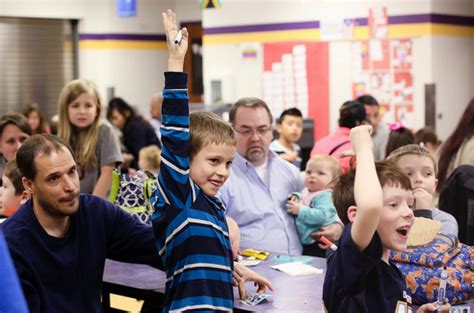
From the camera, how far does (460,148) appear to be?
17.1ft

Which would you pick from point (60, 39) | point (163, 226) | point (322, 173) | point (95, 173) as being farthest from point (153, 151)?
point (60, 39)

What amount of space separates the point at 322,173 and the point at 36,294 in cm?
257

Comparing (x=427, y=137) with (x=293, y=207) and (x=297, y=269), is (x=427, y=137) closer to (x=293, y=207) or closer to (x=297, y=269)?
(x=293, y=207)

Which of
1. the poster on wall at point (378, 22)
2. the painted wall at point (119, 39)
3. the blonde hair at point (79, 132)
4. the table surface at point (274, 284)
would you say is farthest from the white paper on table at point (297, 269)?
the painted wall at point (119, 39)

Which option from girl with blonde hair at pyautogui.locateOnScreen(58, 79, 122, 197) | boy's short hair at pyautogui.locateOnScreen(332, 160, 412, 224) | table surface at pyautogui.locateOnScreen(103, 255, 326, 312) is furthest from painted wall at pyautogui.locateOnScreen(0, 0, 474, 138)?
boy's short hair at pyautogui.locateOnScreen(332, 160, 412, 224)

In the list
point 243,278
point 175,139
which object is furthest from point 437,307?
point 175,139

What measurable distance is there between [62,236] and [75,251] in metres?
0.08

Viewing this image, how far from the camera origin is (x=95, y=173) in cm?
571

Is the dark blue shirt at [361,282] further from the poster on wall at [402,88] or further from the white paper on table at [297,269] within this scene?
the poster on wall at [402,88]

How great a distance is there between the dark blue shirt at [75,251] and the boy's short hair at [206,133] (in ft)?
2.23

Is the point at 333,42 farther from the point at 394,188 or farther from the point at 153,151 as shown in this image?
the point at 394,188

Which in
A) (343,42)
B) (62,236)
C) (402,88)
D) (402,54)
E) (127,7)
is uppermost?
(127,7)

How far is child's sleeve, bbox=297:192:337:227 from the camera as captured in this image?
4.60 metres

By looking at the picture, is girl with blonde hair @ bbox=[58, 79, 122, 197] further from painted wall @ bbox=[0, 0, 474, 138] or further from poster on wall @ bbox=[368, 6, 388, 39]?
poster on wall @ bbox=[368, 6, 388, 39]
